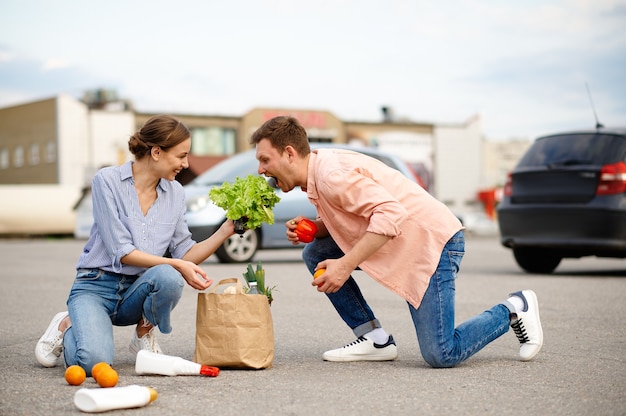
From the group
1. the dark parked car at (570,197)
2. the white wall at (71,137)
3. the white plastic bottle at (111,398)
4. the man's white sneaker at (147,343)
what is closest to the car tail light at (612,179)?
the dark parked car at (570,197)

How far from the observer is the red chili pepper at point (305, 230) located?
525cm

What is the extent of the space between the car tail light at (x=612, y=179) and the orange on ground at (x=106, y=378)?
7795 millimetres

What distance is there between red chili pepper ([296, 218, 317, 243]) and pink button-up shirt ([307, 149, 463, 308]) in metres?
0.11

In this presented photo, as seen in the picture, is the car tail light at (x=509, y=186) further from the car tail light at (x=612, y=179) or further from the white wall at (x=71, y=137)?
the white wall at (x=71, y=137)

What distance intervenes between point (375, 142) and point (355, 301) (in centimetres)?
5959

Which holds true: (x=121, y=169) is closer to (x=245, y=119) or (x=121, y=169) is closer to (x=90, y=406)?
(x=90, y=406)

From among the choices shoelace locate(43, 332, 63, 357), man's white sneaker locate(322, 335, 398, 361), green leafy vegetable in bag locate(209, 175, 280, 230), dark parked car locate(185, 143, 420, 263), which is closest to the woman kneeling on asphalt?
shoelace locate(43, 332, 63, 357)

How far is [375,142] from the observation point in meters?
64.8

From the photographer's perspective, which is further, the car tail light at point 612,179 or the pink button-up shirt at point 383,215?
the car tail light at point 612,179

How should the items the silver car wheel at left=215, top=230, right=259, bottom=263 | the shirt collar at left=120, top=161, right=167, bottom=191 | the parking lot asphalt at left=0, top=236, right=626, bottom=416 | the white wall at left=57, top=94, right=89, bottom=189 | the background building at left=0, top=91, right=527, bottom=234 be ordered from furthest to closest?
the background building at left=0, top=91, right=527, bottom=234
the white wall at left=57, top=94, right=89, bottom=189
the silver car wheel at left=215, top=230, right=259, bottom=263
the shirt collar at left=120, top=161, right=167, bottom=191
the parking lot asphalt at left=0, top=236, right=626, bottom=416

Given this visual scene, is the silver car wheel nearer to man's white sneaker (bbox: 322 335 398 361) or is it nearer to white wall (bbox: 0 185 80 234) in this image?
man's white sneaker (bbox: 322 335 398 361)

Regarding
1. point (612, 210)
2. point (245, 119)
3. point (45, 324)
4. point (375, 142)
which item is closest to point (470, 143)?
point (375, 142)

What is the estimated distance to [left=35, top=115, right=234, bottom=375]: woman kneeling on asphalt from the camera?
5098 mm

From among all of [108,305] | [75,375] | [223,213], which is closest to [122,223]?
[108,305]
